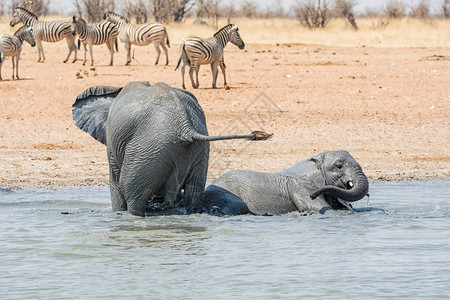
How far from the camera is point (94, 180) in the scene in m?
10.1

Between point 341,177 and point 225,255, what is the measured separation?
147cm

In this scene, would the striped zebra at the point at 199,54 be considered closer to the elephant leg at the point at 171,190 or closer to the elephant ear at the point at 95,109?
the elephant ear at the point at 95,109

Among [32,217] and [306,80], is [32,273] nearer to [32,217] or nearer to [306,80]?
[32,217]

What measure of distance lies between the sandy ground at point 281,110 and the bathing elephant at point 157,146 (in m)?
3.55

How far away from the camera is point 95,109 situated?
714cm

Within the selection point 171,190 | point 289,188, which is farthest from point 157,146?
point 289,188

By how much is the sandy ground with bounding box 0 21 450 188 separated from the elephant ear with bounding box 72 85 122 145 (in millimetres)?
2888

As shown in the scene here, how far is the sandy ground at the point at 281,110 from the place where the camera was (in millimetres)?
10891

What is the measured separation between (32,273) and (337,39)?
20179 mm

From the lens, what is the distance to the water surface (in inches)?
212

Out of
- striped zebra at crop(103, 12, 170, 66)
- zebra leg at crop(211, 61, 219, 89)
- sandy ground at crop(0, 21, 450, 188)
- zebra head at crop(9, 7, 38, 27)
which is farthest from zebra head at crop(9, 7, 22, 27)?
zebra leg at crop(211, 61, 219, 89)

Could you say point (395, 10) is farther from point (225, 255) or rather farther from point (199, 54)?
Answer: point (225, 255)

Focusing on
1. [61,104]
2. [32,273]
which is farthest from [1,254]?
[61,104]

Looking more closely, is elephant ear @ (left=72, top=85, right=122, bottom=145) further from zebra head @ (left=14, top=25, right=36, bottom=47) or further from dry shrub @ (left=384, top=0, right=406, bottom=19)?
dry shrub @ (left=384, top=0, right=406, bottom=19)
